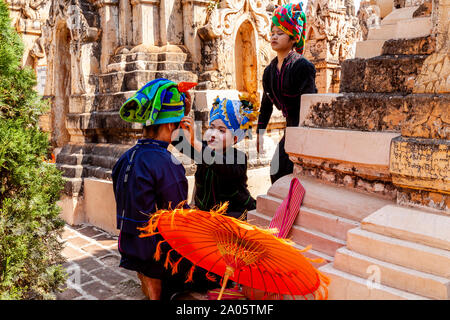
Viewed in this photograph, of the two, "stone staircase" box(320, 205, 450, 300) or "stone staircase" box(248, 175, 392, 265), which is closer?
"stone staircase" box(320, 205, 450, 300)

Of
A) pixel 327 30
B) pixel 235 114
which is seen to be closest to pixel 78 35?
pixel 235 114

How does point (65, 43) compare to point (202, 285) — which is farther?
point (65, 43)

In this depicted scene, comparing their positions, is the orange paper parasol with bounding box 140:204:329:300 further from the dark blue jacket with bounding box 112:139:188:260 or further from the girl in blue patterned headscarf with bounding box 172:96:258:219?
the girl in blue patterned headscarf with bounding box 172:96:258:219

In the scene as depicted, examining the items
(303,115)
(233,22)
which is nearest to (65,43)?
(233,22)

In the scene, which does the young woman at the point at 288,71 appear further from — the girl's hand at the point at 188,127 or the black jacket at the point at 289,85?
the girl's hand at the point at 188,127

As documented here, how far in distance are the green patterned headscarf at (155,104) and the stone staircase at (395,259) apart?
144 cm

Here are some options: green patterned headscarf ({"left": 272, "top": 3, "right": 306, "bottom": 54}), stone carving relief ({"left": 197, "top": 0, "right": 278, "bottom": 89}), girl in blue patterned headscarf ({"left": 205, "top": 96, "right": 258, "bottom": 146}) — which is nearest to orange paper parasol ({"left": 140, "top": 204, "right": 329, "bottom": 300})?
girl in blue patterned headscarf ({"left": 205, "top": 96, "right": 258, "bottom": 146})

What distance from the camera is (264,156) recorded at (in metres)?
5.73

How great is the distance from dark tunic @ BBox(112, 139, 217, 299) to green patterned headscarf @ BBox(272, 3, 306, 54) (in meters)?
1.52

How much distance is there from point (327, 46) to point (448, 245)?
1297 centimetres

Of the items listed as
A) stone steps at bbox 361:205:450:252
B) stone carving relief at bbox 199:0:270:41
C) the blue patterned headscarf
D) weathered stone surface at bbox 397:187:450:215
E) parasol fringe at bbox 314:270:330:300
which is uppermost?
stone carving relief at bbox 199:0:270:41

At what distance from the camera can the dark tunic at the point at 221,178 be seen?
3.28 metres

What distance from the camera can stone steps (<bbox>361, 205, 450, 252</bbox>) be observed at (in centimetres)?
194
